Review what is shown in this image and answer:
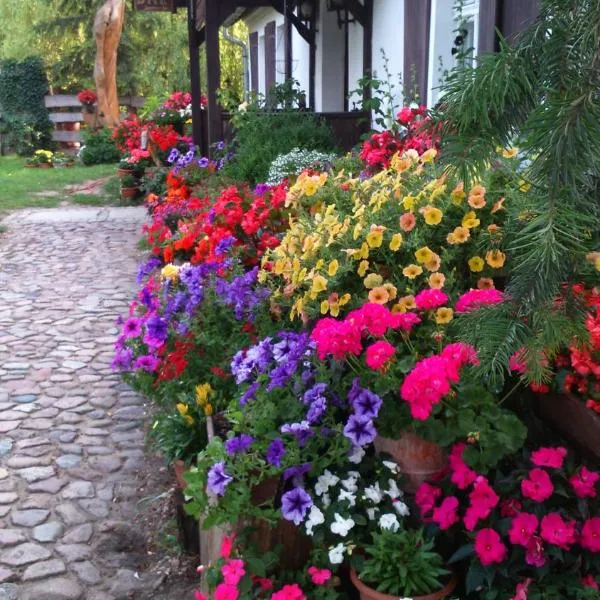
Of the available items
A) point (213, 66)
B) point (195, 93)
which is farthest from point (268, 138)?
point (195, 93)

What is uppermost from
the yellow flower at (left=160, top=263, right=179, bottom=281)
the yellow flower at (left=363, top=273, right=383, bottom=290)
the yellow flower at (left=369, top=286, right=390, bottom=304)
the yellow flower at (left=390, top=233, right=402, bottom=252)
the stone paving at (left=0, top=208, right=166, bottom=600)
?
the yellow flower at (left=390, top=233, right=402, bottom=252)

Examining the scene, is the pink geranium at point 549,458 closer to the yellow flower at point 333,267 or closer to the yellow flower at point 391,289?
the yellow flower at point 391,289

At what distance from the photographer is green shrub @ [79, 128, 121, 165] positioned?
18766 millimetres

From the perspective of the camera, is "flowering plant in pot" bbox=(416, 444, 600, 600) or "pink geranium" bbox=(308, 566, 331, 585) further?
"pink geranium" bbox=(308, 566, 331, 585)

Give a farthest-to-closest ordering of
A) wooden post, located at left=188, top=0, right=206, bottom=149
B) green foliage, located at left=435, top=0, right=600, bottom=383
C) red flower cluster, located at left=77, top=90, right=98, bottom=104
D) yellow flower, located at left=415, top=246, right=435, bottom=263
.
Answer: red flower cluster, located at left=77, top=90, right=98, bottom=104
wooden post, located at left=188, top=0, right=206, bottom=149
yellow flower, located at left=415, top=246, right=435, bottom=263
green foliage, located at left=435, top=0, right=600, bottom=383

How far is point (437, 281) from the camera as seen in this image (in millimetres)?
2510

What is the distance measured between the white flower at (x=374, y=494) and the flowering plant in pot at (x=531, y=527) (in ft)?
0.53

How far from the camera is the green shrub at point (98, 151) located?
18.8 metres

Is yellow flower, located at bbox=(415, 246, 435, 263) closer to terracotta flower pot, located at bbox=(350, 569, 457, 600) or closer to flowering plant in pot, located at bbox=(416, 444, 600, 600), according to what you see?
flowering plant in pot, located at bbox=(416, 444, 600, 600)

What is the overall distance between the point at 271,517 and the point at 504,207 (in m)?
1.30

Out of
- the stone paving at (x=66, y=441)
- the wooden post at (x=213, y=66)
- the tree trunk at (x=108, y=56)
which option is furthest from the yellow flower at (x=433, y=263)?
the tree trunk at (x=108, y=56)

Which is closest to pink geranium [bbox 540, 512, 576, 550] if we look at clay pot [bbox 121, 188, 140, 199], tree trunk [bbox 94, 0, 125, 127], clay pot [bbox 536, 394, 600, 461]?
clay pot [bbox 536, 394, 600, 461]

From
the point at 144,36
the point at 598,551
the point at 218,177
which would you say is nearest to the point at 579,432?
the point at 598,551

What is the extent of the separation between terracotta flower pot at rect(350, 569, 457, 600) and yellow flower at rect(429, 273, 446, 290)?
872mm
